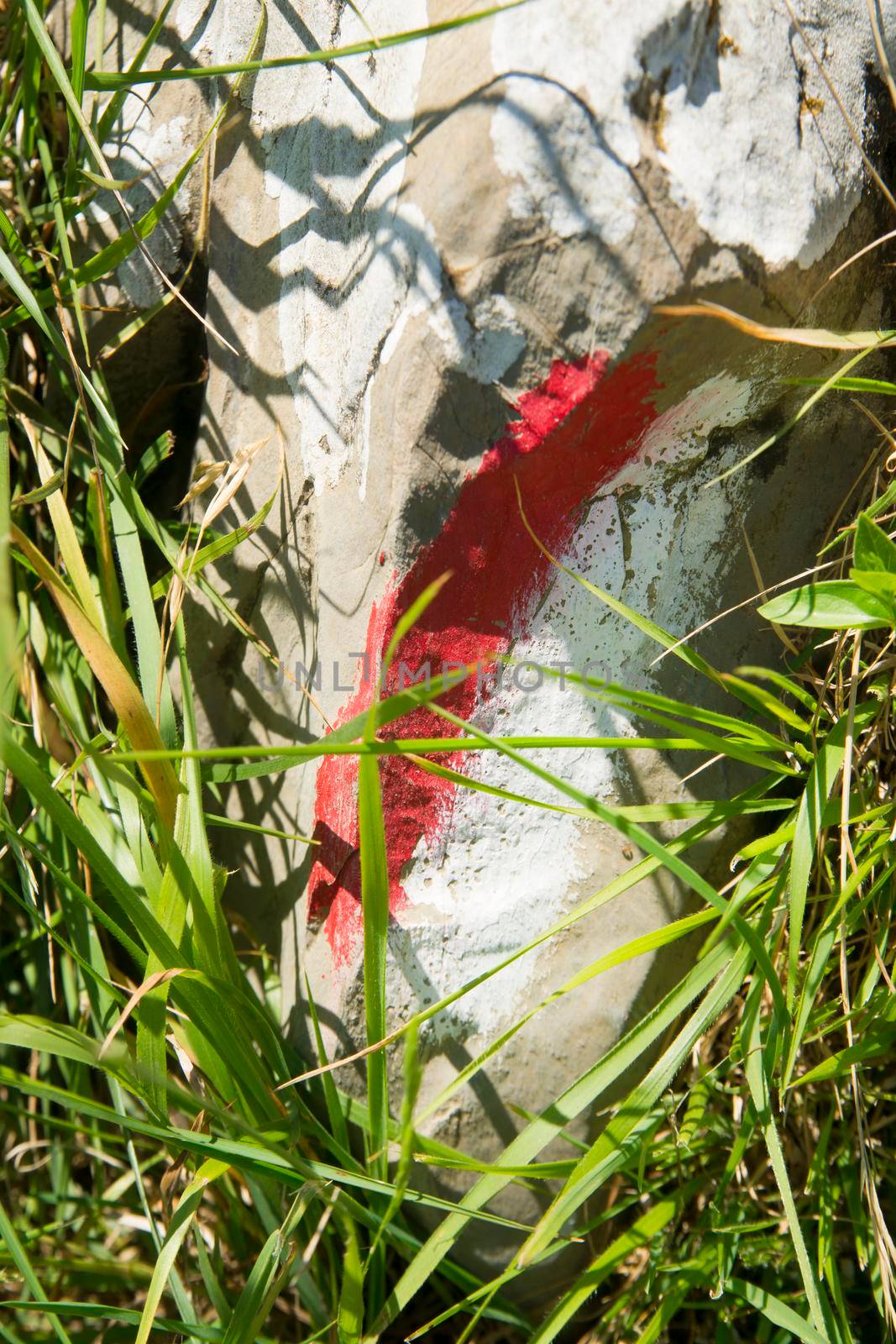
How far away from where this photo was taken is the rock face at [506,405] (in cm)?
69

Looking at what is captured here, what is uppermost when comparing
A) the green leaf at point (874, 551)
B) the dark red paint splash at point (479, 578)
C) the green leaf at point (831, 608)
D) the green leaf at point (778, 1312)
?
the dark red paint splash at point (479, 578)

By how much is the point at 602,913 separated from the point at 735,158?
605 mm

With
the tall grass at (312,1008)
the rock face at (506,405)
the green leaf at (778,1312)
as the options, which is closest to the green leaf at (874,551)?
the tall grass at (312,1008)

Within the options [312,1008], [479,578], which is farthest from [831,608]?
[312,1008]

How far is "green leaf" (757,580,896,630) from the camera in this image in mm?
724

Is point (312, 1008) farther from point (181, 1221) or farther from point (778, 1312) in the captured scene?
point (778, 1312)

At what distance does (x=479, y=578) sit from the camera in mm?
812

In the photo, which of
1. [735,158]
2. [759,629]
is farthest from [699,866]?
[735,158]

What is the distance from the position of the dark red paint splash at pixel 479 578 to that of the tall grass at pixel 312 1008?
9 centimetres

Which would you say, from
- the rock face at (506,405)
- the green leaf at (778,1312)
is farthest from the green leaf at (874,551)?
the green leaf at (778,1312)

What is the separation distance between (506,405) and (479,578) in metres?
0.14

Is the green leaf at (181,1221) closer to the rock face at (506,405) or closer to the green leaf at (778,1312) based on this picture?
the rock face at (506,405)

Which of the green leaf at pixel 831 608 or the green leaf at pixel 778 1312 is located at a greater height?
the green leaf at pixel 831 608

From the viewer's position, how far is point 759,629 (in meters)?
0.87
